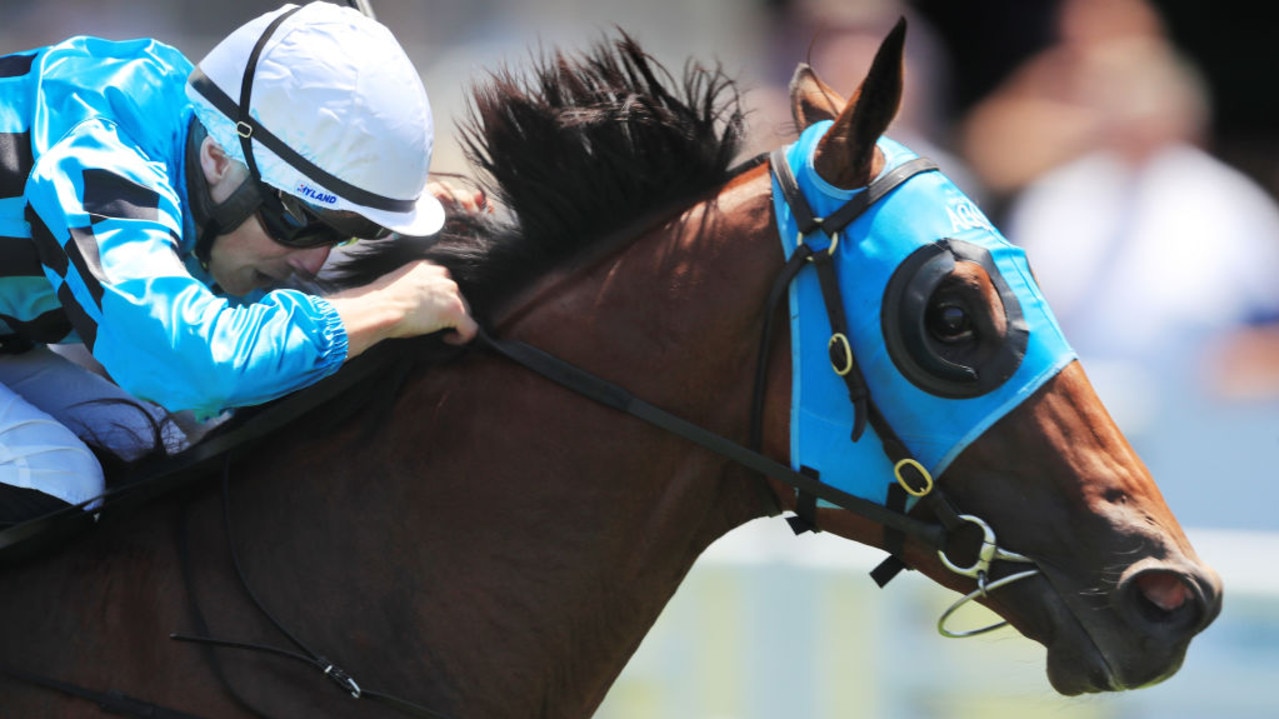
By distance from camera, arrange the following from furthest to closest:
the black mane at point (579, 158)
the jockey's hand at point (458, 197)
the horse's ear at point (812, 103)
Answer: the jockey's hand at point (458, 197), the horse's ear at point (812, 103), the black mane at point (579, 158)

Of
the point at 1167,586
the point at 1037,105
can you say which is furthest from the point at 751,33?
the point at 1167,586

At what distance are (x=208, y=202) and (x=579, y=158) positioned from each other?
67cm

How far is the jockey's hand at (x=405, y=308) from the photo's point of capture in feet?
8.23

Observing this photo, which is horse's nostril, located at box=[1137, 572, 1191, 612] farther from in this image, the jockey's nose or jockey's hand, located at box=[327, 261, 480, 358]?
the jockey's nose

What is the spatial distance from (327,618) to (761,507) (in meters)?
0.78

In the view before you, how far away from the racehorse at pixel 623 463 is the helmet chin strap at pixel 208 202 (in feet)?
1.12

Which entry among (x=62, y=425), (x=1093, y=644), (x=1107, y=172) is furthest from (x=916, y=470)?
(x=1107, y=172)

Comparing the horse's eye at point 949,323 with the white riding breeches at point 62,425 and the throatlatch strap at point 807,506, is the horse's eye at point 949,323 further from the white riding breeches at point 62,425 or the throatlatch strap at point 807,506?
the white riding breeches at point 62,425

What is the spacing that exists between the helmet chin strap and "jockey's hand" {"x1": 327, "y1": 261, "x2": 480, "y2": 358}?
9.1 inches

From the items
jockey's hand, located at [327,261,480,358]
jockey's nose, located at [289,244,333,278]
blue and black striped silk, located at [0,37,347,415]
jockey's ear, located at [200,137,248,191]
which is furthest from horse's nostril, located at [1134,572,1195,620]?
jockey's ear, located at [200,137,248,191]

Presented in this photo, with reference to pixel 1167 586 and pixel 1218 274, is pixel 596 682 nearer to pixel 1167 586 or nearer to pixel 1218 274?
pixel 1167 586

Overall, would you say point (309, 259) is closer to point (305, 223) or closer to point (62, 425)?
point (305, 223)

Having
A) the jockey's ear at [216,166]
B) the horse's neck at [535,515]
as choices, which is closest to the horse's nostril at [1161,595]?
the horse's neck at [535,515]

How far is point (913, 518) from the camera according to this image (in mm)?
2490
